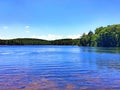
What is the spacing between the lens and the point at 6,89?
18.3m

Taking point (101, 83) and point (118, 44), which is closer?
point (101, 83)

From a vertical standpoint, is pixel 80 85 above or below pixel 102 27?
below

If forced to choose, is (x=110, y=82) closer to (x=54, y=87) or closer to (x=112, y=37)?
(x=54, y=87)

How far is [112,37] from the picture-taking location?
168375 mm

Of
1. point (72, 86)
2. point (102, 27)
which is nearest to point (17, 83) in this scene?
point (72, 86)

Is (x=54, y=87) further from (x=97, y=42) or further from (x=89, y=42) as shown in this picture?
(x=89, y=42)

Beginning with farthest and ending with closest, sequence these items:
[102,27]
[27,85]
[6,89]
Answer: [102,27]
[27,85]
[6,89]

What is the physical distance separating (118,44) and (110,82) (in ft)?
483

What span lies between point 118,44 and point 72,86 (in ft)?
491

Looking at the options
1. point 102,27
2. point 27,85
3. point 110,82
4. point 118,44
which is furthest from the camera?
point 102,27

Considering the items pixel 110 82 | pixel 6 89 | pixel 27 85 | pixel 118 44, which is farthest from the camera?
pixel 118 44

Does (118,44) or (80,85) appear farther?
(118,44)

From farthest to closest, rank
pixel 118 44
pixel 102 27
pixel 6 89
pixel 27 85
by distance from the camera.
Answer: pixel 102 27
pixel 118 44
pixel 27 85
pixel 6 89

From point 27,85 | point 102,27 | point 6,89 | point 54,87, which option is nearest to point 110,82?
point 54,87
